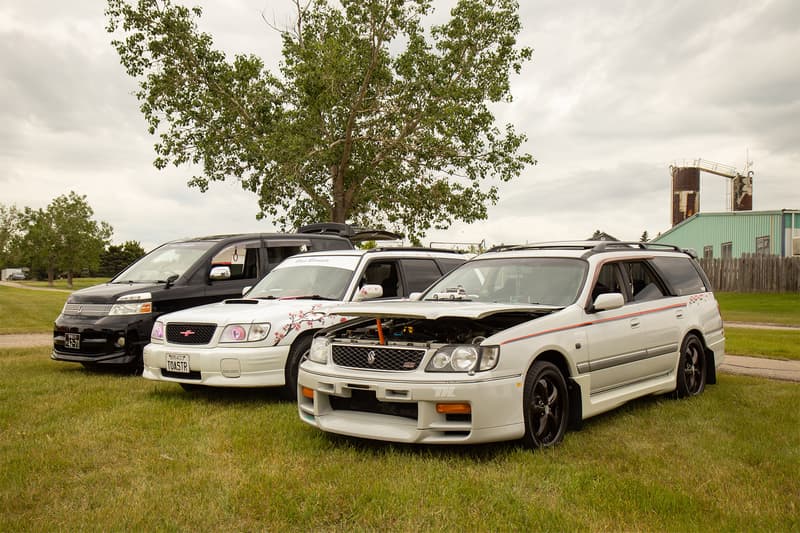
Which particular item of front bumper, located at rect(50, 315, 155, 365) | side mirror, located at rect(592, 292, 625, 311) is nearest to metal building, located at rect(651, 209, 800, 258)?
side mirror, located at rect(592, 292, 625, 311)

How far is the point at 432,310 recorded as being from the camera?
5547 mm

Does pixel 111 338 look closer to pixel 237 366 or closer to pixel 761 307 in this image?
pixel 237 366

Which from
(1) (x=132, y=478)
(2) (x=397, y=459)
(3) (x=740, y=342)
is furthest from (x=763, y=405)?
(3) (x=740, y=342)

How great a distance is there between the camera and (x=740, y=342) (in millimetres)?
14047

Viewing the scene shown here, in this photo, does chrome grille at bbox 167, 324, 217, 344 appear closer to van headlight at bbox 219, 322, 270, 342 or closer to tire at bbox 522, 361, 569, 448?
van headlight at bbox 219, 322, 270, 342

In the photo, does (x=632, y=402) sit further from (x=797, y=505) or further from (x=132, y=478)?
(x=132, y=478)

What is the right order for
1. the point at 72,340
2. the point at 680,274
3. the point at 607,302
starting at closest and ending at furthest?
1. the point at 607,302
2. the point at 680,274
3. the point at 72,340

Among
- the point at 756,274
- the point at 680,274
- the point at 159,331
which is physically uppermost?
the point at 680,274

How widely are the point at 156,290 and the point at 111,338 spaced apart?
85 centimetres

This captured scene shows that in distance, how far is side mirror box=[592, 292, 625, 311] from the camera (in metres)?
6.19

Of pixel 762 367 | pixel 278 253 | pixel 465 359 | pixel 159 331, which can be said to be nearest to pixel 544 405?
pixel 465 359

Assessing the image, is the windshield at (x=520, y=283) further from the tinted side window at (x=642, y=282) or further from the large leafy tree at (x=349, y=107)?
the large leafy tree at (x=349, y=107)

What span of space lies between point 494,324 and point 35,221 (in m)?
77.4

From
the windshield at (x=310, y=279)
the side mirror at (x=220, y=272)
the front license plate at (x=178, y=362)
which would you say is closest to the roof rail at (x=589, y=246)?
the windshield at (x=310, y=279)
